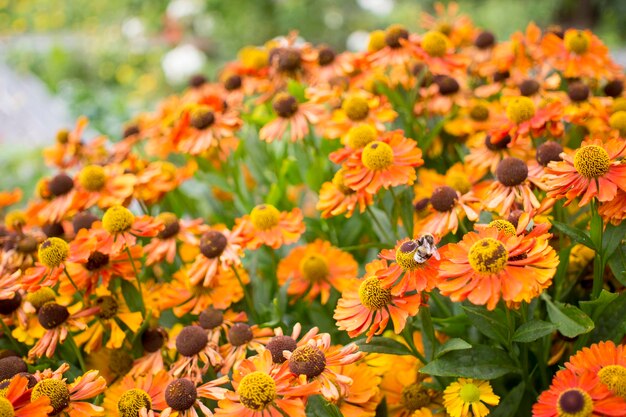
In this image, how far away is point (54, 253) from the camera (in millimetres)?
1080

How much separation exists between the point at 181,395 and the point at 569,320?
533 mm

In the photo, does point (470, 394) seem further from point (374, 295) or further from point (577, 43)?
point (577, 43)

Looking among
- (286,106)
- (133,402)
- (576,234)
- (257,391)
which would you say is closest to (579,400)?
(576,234)

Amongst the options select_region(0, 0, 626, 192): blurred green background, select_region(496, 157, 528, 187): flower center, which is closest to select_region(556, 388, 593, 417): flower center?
select_region(496, 157, 528, 187): flower center

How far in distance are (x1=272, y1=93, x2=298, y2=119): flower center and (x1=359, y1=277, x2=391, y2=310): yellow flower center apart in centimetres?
54

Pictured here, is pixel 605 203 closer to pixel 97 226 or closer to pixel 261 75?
pixel 97 226

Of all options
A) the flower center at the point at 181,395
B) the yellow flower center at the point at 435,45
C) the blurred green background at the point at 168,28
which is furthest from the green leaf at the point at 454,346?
the blurred green background at the point at 168,28

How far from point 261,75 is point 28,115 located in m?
3.87

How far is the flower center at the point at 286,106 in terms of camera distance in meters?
1.36

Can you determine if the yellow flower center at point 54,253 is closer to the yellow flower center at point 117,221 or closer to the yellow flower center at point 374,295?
the yellow flower center at point 117,221

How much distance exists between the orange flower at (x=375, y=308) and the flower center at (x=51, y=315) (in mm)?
451

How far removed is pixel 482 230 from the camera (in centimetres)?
87

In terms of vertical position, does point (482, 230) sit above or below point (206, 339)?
above

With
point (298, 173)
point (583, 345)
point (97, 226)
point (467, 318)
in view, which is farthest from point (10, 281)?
point (583, 345)
